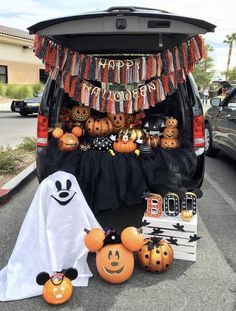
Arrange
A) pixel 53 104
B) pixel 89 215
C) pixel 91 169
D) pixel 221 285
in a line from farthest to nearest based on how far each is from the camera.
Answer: pixel 53 104 → pixel 91 169 → pixel 89 215 → pixel 221 285

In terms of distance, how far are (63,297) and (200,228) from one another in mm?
2052

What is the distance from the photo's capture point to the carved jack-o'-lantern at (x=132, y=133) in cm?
420

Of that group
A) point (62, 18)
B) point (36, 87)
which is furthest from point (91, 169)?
point (36, 87)

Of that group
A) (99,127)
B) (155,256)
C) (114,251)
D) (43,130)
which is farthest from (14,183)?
(155,256)

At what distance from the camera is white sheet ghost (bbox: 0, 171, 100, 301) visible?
322cm

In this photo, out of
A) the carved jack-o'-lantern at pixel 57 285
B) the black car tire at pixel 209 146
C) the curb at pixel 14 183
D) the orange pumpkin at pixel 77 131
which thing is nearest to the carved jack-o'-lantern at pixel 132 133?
the orange pumpkin at pixel 77 131

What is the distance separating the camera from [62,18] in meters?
3.31

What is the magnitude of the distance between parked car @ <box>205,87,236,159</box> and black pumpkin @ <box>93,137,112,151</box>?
9.47ft

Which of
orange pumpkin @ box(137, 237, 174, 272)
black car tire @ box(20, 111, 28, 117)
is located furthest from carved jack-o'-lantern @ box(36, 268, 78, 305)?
black car tire @ box(20, 111, 28, 117)

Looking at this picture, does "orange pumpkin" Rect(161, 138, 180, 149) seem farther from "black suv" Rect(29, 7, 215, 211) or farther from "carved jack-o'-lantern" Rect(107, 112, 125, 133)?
"carved jack-o'-lantern" Rect(107, 112, 125, 133)

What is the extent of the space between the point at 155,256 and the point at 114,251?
14.9 inches

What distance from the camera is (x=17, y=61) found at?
108 feet

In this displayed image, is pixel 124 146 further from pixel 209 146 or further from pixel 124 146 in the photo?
pixel 209 146

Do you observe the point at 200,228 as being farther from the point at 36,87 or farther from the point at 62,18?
the point at 36,87
